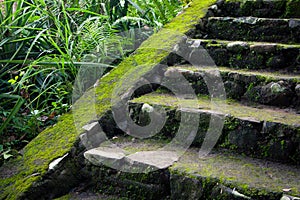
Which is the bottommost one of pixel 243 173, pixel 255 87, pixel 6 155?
pixel 6 155

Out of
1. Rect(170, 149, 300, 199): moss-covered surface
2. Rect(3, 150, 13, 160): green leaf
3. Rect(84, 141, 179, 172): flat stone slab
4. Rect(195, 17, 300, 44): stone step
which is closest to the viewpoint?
Rect(170, 149, 300, 199): moss-covered surface

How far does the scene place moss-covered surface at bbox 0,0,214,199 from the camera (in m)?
1.82

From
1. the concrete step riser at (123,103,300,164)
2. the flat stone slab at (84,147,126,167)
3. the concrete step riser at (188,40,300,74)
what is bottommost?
the flat stone slab at (84,147,126,167)

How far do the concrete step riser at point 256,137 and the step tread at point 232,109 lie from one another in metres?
0.03

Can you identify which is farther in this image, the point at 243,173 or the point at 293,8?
Answer: the point at 293,8

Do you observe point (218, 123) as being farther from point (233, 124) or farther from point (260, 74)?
point (260, 74)

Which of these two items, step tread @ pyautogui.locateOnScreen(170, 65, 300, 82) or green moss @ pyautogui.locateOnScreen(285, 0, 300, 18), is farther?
green moss @ pyautogui.locateOnScreen(285, 0, 300, 18)

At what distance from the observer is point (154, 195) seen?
1.64 meters

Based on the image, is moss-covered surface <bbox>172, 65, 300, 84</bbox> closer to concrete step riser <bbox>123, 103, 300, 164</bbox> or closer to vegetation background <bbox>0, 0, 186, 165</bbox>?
concrete step riser <bbox>123, 103, 300, 164</bbox>

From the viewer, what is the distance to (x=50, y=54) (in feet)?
8.64

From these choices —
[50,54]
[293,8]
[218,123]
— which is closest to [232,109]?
[218,123]

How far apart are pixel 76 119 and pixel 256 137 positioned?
965 mm

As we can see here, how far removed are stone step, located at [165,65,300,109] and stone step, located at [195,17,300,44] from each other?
341 millimetres

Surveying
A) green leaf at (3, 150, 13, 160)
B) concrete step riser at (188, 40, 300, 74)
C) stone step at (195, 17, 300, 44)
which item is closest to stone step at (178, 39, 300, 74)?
concrete step riser at (188, 40, 300, 74)
